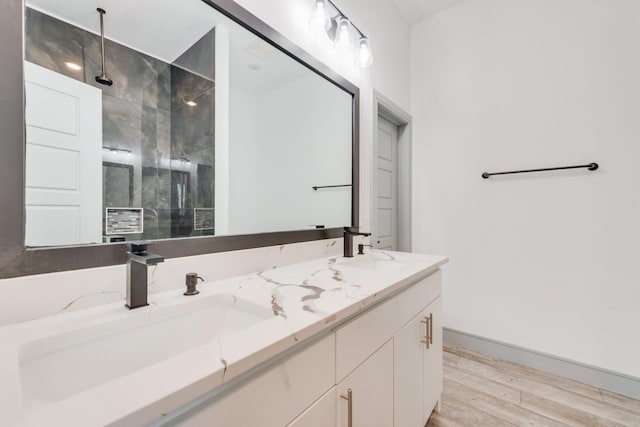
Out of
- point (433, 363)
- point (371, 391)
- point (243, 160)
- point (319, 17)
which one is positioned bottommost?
point (433, 363)

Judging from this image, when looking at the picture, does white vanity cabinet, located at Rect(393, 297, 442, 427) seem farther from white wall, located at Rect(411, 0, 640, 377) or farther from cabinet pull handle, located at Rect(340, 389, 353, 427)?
white wall, located at Rect(411, 0, 640, 377)

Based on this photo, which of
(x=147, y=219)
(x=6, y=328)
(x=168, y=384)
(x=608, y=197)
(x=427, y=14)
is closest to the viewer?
(x=168, y=384)

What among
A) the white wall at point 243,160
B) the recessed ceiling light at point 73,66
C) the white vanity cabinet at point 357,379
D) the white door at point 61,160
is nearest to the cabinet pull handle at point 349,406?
the white vanity cabinet at point 357,379

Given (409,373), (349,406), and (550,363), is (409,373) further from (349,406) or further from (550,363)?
(550,363)

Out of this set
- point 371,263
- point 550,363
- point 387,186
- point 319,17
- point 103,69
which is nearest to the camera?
point 103,69

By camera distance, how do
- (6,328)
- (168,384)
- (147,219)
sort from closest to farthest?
(168,384) < (6,328) < (147,219)

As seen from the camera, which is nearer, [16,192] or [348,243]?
[16,192]

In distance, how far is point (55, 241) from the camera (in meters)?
0.67

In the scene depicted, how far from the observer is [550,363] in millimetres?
1847

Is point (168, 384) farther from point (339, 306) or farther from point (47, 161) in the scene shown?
point (47, 161)

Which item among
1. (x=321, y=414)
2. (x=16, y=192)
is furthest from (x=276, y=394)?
(x=16, y=192)

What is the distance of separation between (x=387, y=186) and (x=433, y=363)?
140 cm

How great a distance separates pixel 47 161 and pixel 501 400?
7.59 feet

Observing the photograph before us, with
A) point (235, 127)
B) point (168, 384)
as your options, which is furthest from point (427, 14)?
point (168, 384)
